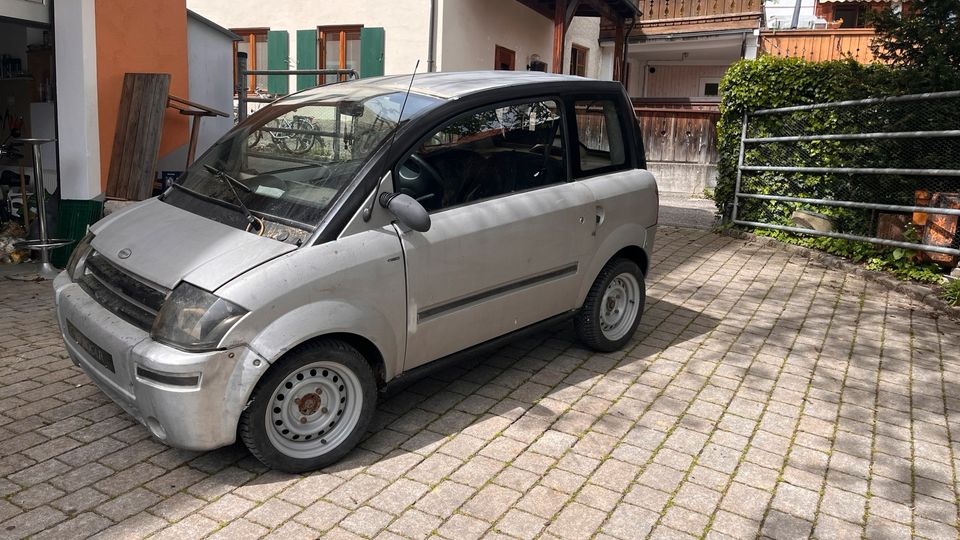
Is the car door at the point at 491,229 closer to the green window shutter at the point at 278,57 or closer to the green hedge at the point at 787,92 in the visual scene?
the green hedge at the point at 787,92

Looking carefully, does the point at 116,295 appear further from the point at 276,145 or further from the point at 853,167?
the point at 853,167

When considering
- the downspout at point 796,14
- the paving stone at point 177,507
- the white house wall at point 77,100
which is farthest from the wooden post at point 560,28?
the downspout at point 796,14

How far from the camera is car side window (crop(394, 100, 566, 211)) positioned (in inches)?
163

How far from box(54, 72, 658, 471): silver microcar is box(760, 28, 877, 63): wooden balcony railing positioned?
18350 millimetres

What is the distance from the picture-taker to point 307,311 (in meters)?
3.51

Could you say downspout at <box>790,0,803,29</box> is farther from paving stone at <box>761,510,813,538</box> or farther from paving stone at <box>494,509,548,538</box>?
paving stone at <box>494,509,548,538</box>

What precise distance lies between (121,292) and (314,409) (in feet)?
3.68

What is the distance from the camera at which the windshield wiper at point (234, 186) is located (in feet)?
12.5

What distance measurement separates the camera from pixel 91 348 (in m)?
3.77

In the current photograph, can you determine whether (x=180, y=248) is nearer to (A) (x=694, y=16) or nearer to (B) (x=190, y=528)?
(B) (x=190, y=528)

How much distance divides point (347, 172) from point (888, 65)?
7.85 metres

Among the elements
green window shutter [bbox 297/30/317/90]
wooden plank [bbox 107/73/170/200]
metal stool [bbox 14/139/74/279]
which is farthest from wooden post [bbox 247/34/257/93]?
metal stool [bbox 14/139/74/279]

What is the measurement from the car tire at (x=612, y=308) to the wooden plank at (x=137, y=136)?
210 inches

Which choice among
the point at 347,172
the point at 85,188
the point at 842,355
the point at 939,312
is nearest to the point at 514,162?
the point at 347,172
